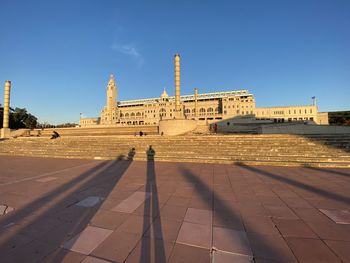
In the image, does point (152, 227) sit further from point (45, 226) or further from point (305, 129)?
point (305, 129)

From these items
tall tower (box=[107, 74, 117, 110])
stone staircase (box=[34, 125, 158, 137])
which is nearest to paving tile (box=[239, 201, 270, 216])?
stone staircase (box=[34, 125, 158, 137])

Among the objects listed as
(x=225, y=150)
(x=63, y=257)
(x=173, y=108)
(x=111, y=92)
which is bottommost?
(x=63, y=257)

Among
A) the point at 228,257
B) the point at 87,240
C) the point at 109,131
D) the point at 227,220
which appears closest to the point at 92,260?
the point at 87,240

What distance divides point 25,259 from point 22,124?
71240 millimetres

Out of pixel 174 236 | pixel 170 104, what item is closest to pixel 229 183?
pixel 174 236

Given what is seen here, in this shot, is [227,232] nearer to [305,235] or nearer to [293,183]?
[305,235]

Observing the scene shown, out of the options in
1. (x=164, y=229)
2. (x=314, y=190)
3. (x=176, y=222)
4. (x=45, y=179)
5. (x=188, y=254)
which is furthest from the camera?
(x=45, y=179)

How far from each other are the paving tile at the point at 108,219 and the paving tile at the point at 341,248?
3.39m

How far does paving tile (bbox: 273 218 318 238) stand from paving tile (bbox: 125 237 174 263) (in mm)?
1964

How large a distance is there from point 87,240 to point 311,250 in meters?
3.30

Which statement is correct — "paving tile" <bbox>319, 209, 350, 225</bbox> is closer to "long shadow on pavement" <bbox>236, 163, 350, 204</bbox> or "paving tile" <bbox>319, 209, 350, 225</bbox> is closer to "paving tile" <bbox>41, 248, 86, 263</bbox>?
"long shadow on pavement" <bbox>236, 163, 350, 204</bbox>

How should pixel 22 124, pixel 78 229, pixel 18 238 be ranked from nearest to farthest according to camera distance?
pixel 18 238, pixel 78 229, pixel 22 124

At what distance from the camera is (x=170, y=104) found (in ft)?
314

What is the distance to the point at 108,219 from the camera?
3.65 m
